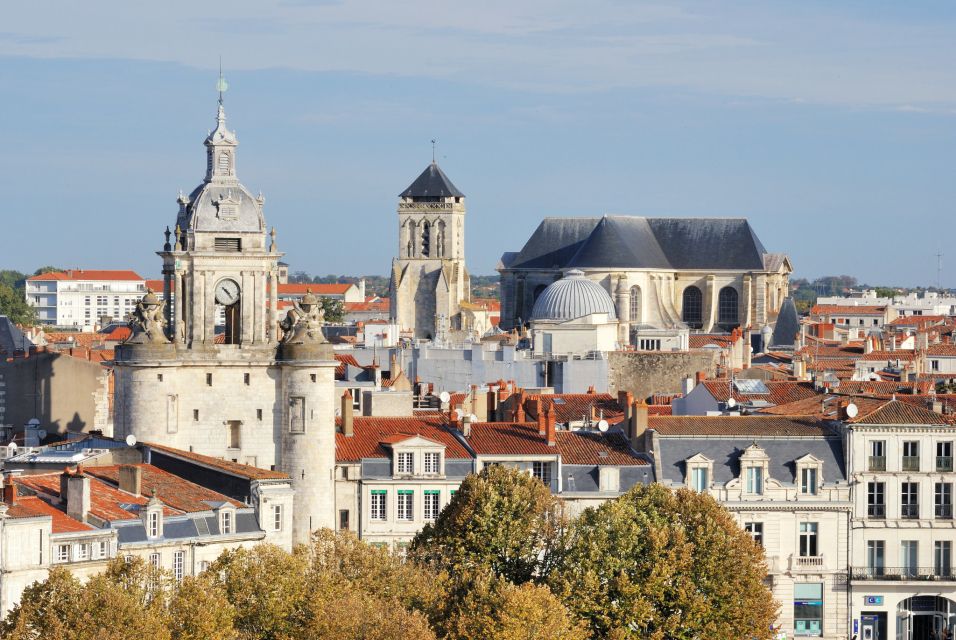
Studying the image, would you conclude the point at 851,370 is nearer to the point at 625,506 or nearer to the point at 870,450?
the point at 870,450

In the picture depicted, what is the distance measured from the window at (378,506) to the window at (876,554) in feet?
47.1

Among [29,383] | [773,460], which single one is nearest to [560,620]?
[773,460]

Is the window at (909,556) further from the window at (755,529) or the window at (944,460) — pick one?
the window at (755,529)

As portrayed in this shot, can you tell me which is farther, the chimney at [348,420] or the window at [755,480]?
the chimney at [348,420]

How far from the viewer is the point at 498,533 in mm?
66375

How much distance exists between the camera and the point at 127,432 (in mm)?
75875

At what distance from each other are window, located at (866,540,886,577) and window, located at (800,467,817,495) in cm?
228

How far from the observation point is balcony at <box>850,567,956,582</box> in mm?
76000

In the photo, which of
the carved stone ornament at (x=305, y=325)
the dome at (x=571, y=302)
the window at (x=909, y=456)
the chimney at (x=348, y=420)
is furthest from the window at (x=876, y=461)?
the dome at (x=571, y=302)

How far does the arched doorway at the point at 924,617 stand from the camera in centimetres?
7638

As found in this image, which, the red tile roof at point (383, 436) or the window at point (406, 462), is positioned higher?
the red tile roof at point (383, 436)

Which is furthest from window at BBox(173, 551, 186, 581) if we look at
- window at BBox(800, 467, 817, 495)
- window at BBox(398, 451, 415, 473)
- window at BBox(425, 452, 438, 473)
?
window at BBox(800, 467, 817, 495)

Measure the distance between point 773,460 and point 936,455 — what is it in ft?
16.0

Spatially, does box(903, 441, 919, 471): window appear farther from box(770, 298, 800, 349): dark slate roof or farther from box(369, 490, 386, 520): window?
box(770, 298, 800, 349): dark slate roof
